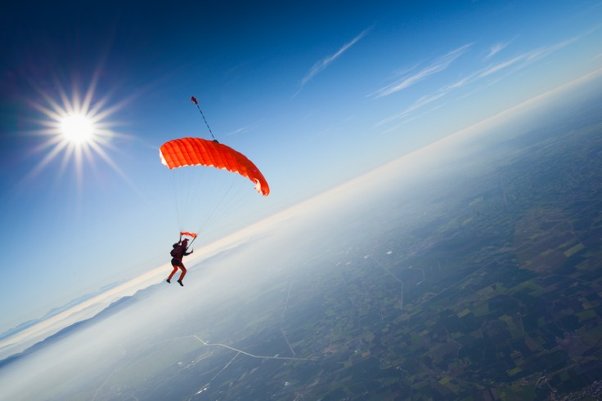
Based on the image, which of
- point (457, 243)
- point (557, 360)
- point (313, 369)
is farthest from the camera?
point (457, 243)

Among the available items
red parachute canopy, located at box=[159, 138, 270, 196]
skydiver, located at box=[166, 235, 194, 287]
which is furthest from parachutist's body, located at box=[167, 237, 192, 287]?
red parachute canopy, located at box=[159, 138, 270, 196]

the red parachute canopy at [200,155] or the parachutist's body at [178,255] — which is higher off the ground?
the red parachute canopy at [200,155]

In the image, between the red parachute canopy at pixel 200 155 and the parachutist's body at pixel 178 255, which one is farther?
the parachutist's body at pixel 178 255

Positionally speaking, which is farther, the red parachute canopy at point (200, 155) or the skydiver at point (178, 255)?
the skydiver at point (178, 255)

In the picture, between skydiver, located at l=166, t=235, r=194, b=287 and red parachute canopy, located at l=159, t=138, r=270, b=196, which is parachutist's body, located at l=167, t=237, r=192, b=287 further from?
red parachute canopy, located at l=159, t=138, r=270, b=196

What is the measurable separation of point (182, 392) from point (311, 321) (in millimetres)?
65348

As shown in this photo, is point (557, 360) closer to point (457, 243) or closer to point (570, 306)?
point (570, 306)

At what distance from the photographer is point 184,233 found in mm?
18672

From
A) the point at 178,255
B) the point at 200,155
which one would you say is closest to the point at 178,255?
the point at 178,255

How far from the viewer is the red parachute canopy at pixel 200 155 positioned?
15.8 m

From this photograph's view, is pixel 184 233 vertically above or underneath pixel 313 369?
above

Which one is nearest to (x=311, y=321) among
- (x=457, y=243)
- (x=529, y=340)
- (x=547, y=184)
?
(x=457, y=243)

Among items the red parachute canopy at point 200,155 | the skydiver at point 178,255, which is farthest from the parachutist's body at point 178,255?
the red parachute canopy at point 200,155

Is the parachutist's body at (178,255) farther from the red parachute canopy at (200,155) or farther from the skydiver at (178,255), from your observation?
the red parachute canopy at (200,155)
